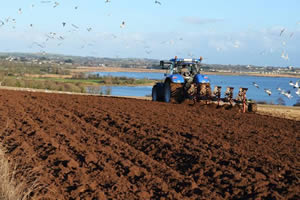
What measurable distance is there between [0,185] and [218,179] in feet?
11.4

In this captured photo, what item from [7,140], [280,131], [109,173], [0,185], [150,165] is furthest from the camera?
[280,131]

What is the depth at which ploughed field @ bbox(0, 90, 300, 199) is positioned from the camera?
7.30 meters

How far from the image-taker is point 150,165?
8.75 meters

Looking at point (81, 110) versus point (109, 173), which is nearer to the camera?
point (109, 173)

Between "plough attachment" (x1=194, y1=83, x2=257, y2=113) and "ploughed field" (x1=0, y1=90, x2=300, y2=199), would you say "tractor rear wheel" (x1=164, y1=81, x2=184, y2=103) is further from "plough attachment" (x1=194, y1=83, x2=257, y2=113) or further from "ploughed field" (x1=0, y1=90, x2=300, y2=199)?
"ploughed field" (x1=0, y1=90, x2=300, y2=199)

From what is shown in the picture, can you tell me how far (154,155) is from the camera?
9781 millimetres

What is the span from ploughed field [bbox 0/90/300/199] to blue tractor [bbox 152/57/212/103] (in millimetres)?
2889

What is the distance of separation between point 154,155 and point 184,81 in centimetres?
1000

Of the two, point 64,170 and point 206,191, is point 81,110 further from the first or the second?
point 206,191

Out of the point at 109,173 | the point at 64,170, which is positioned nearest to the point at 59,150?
the point at 64,170

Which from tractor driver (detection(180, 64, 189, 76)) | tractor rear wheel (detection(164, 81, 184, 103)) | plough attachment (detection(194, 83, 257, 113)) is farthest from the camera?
tractor driver (detection(180, 64, 189, 76))

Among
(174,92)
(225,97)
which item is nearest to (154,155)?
(225,97)

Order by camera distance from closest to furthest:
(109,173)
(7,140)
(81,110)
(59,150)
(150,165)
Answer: (109,173) < (150,165) < (59,150) < (7,140) < (81,110)

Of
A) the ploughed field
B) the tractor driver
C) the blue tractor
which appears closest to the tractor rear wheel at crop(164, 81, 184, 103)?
the blue tractor
